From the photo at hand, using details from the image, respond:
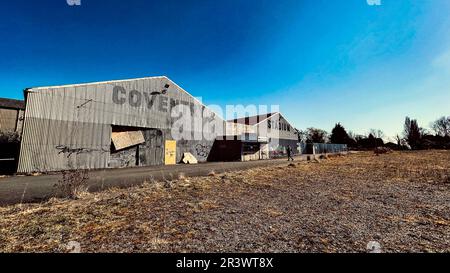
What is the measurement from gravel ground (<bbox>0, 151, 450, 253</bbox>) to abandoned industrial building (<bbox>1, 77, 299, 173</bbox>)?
1191 cm

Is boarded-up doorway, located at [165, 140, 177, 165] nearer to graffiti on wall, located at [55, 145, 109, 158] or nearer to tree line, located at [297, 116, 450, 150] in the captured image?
graffiti on wall, located at [55, 145, 109, 158]

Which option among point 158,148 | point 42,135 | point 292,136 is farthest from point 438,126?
point 42,135

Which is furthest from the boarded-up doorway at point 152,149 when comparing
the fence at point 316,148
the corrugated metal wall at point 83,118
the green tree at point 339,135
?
the green tree at point 339,135

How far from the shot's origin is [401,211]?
496 cm

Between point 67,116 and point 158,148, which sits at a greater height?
point 67,116

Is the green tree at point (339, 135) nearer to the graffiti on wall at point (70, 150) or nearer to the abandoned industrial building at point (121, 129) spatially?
the abandoned industrial building at point (121, 129)

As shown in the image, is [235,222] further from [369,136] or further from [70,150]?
[369,136]

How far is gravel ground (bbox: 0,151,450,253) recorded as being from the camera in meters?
3.23

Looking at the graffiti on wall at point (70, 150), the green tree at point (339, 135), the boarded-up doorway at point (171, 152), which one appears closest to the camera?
the graffiti on wall at point (70, 150)

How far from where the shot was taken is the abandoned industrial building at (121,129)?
14742 mm
